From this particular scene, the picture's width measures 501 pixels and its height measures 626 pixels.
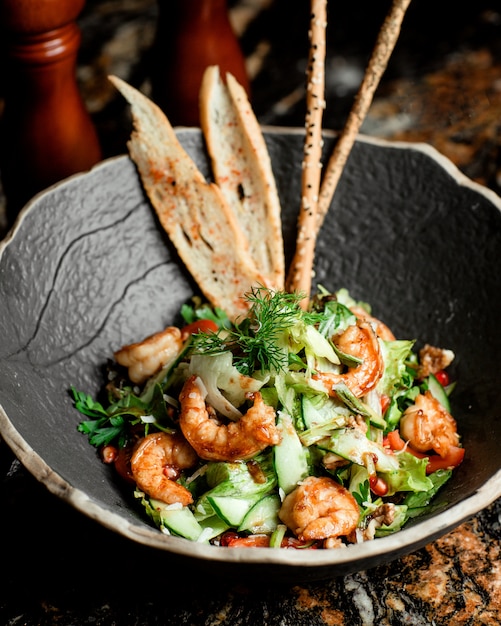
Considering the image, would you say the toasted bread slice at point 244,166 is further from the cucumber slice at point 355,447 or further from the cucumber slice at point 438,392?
the cucumber slice at point 355,447

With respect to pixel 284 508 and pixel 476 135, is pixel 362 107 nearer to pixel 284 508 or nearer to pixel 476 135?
pixel 476 135

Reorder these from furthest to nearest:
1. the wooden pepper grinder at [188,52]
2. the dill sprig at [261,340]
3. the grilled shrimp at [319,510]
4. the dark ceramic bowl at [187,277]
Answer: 1. the wooden pepper grinder at [188,52]
2. the dark ceramic bowl at [187,277]
3. the dill sprig at [261,340]
4. the grilled shrimp at [319,510]

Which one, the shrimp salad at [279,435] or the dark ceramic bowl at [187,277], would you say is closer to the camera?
the shrimp salad at [279,435]

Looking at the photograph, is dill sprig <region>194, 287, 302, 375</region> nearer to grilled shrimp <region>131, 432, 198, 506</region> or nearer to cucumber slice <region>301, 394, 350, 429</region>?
cucumber slice <region>301, 394, 350, 429</region>

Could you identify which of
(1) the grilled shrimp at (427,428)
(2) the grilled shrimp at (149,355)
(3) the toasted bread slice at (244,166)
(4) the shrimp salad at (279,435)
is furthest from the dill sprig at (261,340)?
(3) the toasted bread slice at (244,166)

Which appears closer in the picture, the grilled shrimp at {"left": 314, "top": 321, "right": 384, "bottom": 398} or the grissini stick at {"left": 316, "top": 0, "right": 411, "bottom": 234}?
the grilled shrimp at {"left": 314, "top": 321, "right": 384, "bottom": 398}

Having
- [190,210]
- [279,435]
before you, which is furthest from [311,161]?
[279,435]

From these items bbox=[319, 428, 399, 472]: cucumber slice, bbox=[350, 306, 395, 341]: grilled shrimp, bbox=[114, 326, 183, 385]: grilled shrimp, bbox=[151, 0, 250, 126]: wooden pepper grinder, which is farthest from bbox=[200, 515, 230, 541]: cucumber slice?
bbox=[151, 0, 250, 126]: wooden pepper grinder
